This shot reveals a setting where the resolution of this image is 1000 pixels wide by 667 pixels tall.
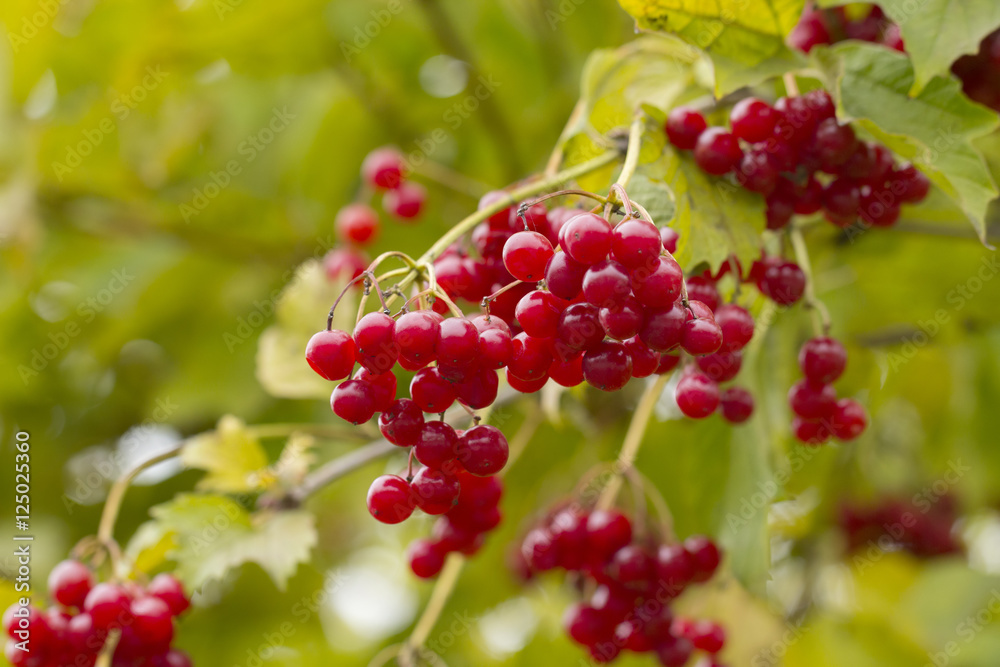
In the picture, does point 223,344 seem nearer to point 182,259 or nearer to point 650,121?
point 182,259

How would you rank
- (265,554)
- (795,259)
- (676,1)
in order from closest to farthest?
(676,1)
(795,259)
(265,554)

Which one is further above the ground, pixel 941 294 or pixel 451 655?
pixel 941 294

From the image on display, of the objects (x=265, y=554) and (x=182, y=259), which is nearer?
(x=265, y=554)

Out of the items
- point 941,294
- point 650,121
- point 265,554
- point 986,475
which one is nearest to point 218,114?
point 265,554

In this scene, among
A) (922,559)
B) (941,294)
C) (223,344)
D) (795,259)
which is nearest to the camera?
(795,259)

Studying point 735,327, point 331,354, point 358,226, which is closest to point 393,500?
point 331,354
